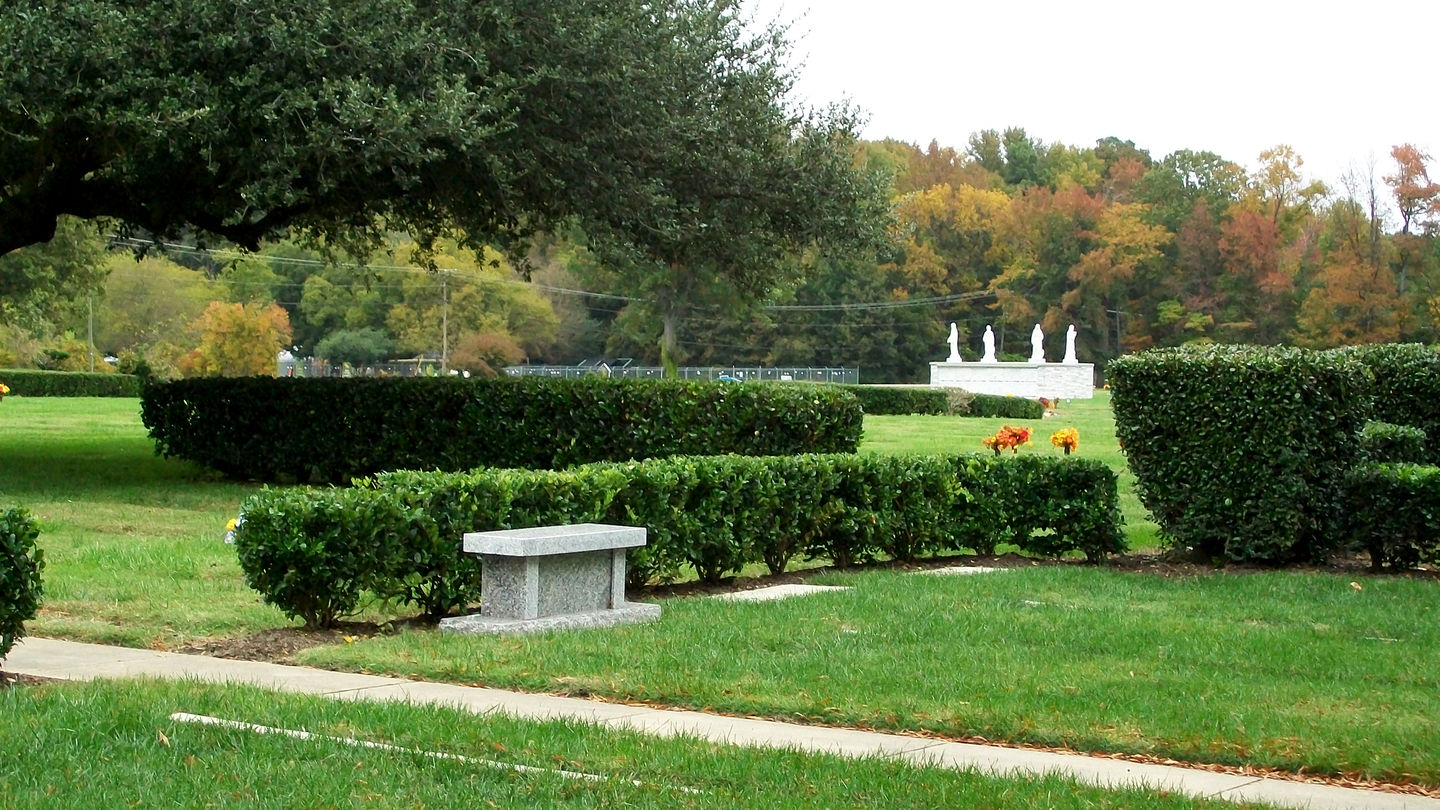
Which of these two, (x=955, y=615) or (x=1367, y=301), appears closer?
(x=955, y=615)

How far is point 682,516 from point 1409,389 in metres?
9.14

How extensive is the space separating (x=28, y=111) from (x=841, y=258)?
11.0m

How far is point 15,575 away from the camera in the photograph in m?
6.95

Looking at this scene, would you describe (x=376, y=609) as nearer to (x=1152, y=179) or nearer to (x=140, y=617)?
(x=140, y=617)

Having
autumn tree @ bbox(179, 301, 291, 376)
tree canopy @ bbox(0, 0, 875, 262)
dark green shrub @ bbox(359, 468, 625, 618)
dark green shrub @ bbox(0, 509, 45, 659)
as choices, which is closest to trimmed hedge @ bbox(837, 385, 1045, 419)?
autumn tree @ bbox(179, 301, 291, 376)

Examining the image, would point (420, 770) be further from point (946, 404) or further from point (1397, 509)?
point (946, 404)

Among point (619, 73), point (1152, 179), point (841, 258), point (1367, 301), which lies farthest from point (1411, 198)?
point (619, 73)

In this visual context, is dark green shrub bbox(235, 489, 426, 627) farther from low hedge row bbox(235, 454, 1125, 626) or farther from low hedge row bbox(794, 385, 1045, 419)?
low hedge row bbox(794, 385, 1045, 419)

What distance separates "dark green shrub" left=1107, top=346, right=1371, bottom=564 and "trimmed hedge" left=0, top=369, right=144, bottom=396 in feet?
140

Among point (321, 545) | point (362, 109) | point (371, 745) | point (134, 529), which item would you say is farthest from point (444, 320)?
point (371, 745)

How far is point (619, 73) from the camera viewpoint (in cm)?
1711

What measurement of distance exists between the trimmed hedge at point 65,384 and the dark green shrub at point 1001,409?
27755 millimetres

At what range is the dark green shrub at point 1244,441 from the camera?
12531 millimetres

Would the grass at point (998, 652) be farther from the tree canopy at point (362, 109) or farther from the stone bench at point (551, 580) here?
the tree canopy at point (362, 109)
